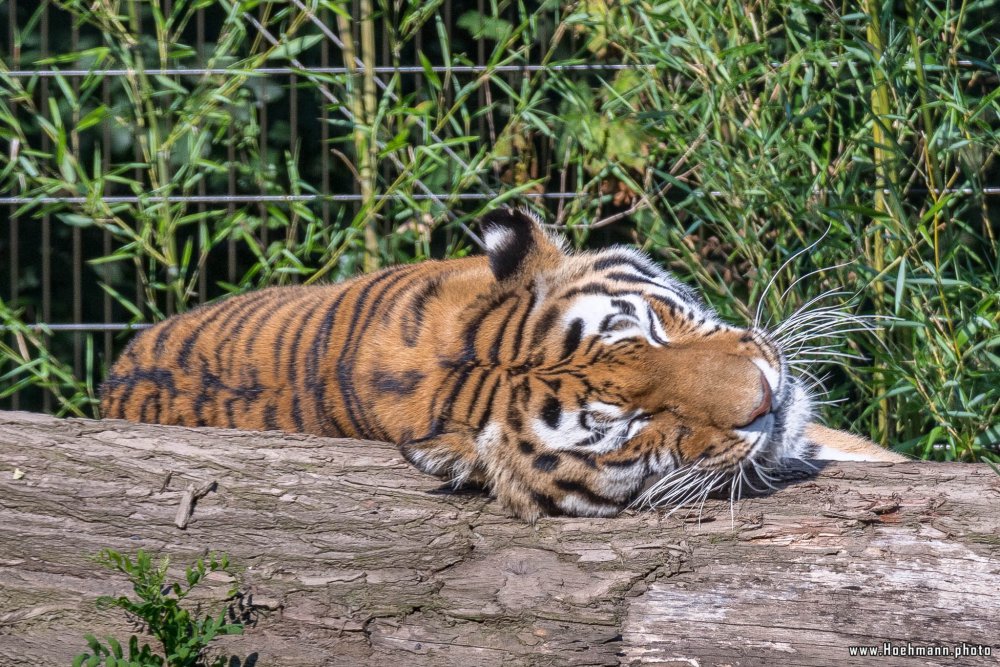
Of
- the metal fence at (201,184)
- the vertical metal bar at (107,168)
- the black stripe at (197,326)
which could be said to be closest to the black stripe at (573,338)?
the black stripe at (197,326)

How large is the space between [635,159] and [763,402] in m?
2.03

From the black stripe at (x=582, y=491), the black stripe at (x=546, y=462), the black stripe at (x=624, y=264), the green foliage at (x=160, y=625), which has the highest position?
the black stripe at (x=624, y=264)

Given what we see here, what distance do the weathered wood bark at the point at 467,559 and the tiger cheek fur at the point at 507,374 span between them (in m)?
0.11

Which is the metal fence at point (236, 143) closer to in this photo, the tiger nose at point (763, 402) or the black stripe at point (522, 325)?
the black stripe at point (522, 325)

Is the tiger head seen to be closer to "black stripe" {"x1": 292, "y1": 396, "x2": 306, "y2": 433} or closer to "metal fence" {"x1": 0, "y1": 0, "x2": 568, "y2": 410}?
"black stripe" {"x1": 292, "y1": 396, "x2": 306, "y2": 433}

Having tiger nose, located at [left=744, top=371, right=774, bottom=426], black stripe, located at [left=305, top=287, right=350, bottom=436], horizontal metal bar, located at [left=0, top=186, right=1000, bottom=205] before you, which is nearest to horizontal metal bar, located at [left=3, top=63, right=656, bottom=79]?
horizontal metal bar, located at [left=0, top=186, right=1000, bottom=205]

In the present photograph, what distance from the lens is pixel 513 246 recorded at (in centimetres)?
249

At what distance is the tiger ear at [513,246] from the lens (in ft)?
8.14

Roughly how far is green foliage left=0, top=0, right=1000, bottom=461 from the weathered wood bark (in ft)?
1.81

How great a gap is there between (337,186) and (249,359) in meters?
2.31

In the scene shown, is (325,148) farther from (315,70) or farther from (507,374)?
(507,374)

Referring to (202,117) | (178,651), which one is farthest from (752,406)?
(202,117)

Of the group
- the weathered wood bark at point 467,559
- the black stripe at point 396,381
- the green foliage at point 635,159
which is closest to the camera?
the weathered wood bark at point 467,559

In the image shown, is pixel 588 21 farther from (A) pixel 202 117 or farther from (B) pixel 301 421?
(B) pixel 301 421
